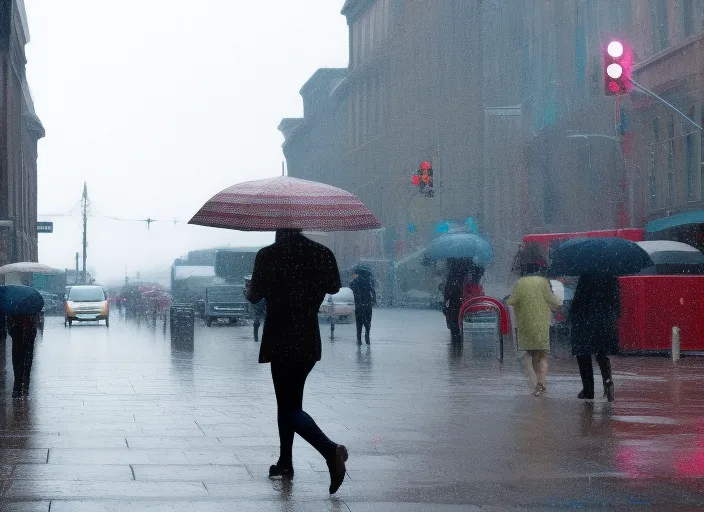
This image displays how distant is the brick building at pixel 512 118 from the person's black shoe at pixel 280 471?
2750cm

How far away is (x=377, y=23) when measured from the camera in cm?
8838

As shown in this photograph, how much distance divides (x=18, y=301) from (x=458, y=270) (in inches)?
515

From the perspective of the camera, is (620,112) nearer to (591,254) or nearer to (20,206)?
(591,254)

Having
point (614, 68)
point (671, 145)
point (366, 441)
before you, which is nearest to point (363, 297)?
point (614, 68)

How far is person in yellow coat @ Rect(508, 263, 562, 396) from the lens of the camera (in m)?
15.8

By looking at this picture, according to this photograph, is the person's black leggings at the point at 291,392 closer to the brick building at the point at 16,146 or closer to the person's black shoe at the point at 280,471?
the person's black shoe at the point at 280,471

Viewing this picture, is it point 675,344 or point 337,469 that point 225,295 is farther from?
point 337,469

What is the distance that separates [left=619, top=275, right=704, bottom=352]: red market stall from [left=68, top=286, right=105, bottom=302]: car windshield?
2878 centimetres

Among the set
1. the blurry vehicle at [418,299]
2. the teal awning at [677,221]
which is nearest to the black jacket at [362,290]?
the teal awning at [677,221]

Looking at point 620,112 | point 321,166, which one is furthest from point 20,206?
point 620,112

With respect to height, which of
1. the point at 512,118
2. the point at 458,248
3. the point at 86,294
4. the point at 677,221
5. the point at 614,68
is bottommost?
the point at 86,294

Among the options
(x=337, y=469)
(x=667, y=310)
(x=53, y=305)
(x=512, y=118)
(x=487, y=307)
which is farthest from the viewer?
(x=53, y=305)

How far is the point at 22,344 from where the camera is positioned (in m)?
15.7

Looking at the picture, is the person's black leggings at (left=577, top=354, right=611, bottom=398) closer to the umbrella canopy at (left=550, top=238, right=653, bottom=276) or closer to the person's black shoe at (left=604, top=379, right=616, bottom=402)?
the person's black shoe at (left=604, top=379, right=616, bottom=402)
